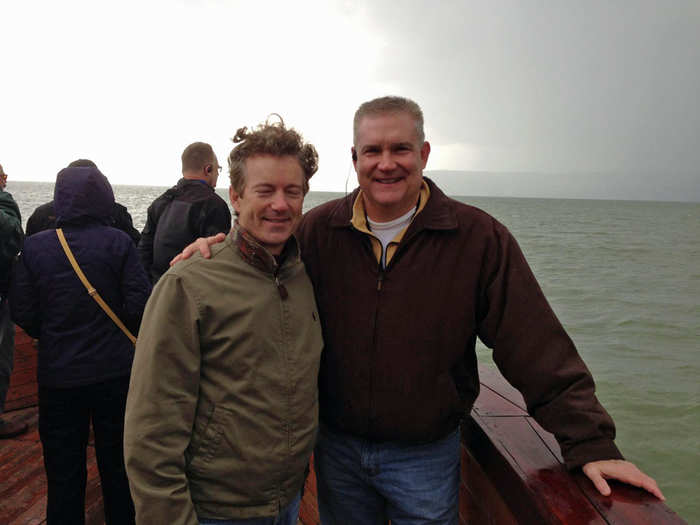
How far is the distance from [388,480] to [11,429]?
3398 millimetres

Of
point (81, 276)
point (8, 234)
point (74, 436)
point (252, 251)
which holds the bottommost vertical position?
point (74, 436)

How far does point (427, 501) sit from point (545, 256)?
24550 mm

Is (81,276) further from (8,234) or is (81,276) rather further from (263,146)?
(263,146)

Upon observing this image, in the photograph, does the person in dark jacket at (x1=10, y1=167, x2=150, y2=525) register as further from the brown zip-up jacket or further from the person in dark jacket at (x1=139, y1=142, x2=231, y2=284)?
the brown zip-up jacket

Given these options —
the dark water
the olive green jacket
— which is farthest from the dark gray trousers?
the dark water

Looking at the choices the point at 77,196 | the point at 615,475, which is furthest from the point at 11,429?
the point at 615,475

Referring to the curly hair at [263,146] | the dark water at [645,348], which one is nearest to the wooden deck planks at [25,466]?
the curly hair at [263,146]

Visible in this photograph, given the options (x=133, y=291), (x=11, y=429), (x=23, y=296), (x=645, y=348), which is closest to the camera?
(x=23, y=296)

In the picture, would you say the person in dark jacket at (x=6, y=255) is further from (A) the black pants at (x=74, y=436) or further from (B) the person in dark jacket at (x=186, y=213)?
(B) the person in dark jacket at (x=186, y=213)

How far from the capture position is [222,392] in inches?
50.6

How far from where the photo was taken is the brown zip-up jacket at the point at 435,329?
149 cm

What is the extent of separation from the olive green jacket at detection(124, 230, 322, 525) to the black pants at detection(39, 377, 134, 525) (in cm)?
108

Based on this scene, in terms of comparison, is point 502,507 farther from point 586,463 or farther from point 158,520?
point 158,520

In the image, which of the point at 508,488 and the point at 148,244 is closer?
the point at 508,488
